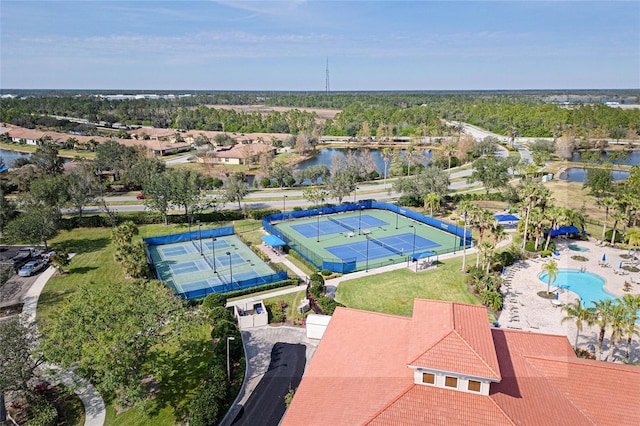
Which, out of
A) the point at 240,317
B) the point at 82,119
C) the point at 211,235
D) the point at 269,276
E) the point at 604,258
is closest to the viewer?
the point at 240,317

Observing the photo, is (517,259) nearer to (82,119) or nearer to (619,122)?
(619,122)

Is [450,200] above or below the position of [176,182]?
below

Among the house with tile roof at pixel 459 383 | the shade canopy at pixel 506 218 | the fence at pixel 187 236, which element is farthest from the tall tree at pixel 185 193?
the shade canopy at pixel 506 218

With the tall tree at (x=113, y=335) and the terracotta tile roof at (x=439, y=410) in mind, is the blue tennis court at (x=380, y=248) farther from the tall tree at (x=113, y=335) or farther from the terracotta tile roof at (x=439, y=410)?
the terracotta tile roof at (x=439, y=410)

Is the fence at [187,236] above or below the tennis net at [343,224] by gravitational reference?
above

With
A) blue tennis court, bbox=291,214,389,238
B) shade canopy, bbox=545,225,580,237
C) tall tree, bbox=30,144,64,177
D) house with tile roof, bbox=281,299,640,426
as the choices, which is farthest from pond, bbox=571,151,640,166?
tall tree, bbox=30,144,64,177

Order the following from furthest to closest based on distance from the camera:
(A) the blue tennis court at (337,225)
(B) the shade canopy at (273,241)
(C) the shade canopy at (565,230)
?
(A) the blue tennis court at (337,225), (C) the shade canopy at (565,230), (B) the shade canopy at (273,241)

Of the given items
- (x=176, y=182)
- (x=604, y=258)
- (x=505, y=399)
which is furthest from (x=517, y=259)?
(x=176, y=182)
